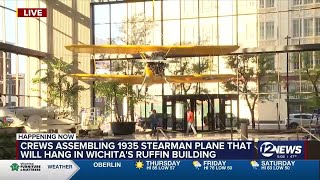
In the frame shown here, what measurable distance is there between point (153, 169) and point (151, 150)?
61 cm

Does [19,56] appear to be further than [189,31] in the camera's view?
No

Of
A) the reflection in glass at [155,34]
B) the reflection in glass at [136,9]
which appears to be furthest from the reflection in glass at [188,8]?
the reflection in glass at [136,9]

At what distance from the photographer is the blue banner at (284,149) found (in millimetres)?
8352

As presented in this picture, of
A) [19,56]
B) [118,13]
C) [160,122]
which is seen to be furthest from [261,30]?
[19,56]

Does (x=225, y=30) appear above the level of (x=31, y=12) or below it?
below

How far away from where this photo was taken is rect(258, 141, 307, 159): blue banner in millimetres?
8352

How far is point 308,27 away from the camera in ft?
101

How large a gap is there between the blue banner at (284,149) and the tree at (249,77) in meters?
23.8

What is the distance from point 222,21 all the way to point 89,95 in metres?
10.3

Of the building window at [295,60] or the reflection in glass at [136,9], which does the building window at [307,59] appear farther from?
the reflection in glass at [136,9]

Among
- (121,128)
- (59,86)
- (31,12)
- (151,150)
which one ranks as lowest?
(121,128)

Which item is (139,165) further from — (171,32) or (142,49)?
(171,32)

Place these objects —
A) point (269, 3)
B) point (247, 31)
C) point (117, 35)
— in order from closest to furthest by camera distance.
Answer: point (269, 3)
point (247, 31)
point (117, 35)

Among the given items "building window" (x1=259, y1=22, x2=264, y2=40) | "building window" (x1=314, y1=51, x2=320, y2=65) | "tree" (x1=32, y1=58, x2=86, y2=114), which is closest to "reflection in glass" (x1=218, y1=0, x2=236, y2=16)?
"building window" (x1=259, y1=22, x2=264, y2=40)
